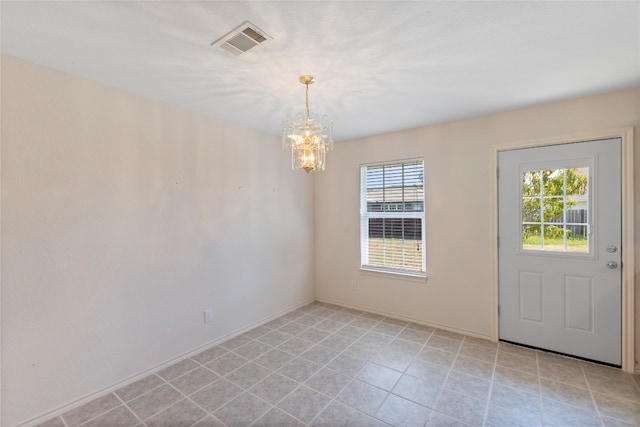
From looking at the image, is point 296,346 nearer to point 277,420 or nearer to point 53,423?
point 277,420

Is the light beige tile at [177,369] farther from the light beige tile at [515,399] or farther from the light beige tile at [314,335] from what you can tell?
the light beige tile at [515,399]

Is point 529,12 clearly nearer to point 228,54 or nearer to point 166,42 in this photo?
point 228,54

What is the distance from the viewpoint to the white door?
247 cm

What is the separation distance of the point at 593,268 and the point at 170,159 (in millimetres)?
3974

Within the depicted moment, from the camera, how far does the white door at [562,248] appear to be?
2.47 metres

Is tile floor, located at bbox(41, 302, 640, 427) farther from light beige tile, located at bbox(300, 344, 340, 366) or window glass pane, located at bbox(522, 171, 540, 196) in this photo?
window glass pane, located at bbox(522, 171, 540, 196)

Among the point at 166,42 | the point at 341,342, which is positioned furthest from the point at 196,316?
the point at 166,42

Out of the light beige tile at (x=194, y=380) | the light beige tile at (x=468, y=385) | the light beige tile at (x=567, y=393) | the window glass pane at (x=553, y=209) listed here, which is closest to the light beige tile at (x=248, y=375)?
the light beige tile at (x=194, y=380)

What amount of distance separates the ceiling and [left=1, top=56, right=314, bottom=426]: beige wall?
0.28 meters

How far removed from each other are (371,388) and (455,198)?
2174 mm

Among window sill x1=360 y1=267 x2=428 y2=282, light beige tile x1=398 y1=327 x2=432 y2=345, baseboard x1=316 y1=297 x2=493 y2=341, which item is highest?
window sill x1=360 y1=267 x2=428 y2=282

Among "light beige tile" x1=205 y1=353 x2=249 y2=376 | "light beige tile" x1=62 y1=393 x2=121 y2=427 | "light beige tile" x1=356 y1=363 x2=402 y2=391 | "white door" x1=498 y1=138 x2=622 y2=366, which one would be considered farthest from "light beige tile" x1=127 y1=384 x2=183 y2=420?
"white door" x1=498 y1=138 x2=622 y2=366

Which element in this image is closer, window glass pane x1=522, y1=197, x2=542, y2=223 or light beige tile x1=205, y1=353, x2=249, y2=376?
light beige tile x1=205, y1=353, x2=249, y2=376

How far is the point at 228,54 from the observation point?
183 cm
